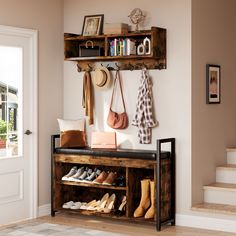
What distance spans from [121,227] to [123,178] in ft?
1.71

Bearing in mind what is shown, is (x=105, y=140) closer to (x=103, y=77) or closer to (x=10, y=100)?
(x=103, y=77)

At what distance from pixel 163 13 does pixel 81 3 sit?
1.08m

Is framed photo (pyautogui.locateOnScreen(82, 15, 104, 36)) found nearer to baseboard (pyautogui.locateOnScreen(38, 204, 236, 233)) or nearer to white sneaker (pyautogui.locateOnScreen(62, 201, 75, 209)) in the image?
white sneaker (pyautogui.locateOnScreen(62, 201, 75, 209))

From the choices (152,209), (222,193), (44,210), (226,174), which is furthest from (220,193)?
(44,210)

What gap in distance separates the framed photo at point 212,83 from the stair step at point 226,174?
0.73m

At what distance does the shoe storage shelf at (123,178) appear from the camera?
19.8 feet

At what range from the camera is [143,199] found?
6191 mm

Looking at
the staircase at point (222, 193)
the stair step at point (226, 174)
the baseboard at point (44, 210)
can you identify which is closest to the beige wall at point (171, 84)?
the staircase at point (222, 193)

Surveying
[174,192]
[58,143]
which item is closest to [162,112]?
[174,192]

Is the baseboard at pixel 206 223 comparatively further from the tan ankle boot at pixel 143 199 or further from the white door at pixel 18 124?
the white door at pixel 18 124

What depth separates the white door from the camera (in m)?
6.34

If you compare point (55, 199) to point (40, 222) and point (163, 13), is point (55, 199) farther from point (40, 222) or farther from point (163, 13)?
point (163, 13)

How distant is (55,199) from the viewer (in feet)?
22.1

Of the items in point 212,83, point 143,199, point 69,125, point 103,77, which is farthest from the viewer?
point 69,125
